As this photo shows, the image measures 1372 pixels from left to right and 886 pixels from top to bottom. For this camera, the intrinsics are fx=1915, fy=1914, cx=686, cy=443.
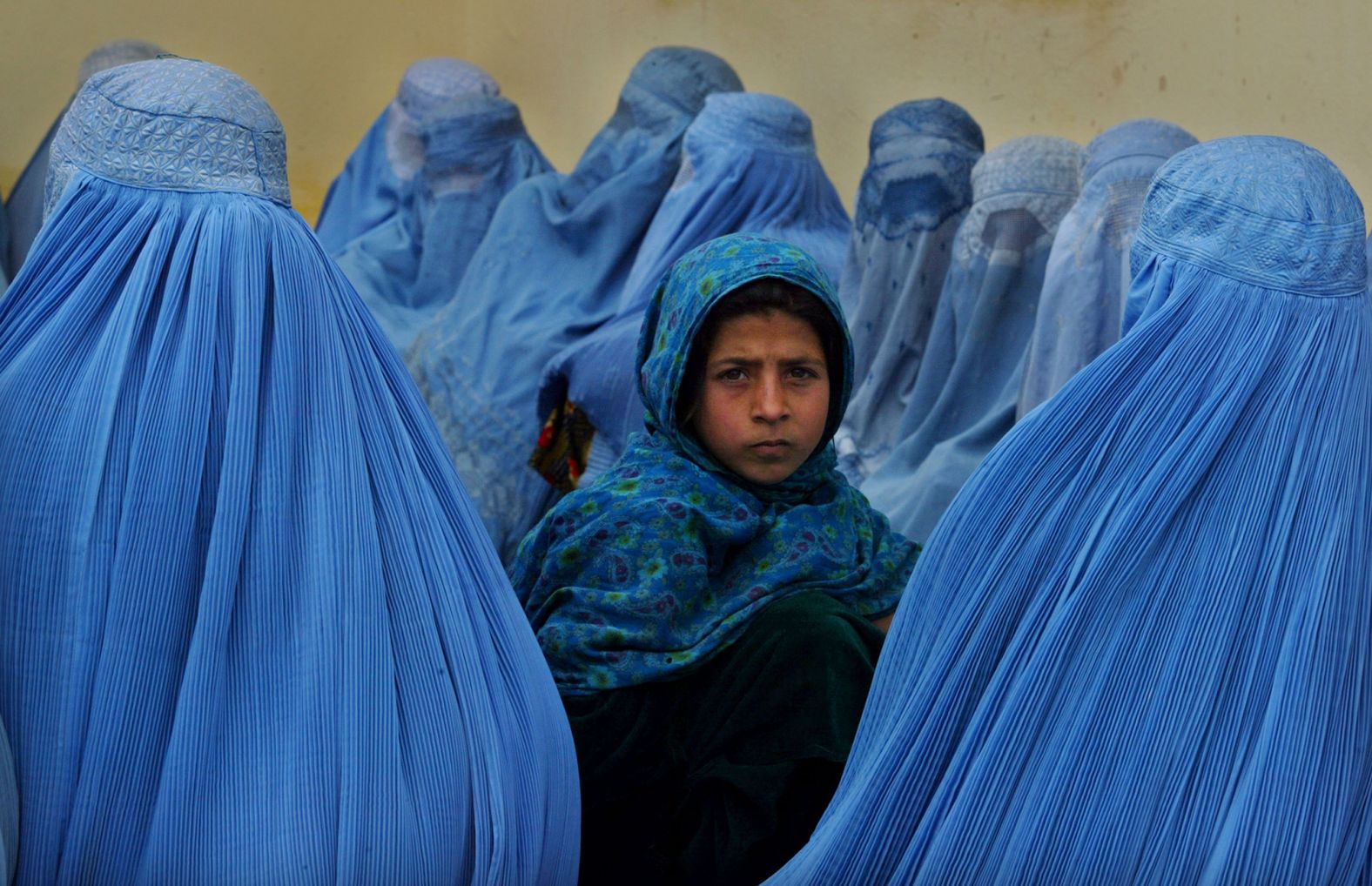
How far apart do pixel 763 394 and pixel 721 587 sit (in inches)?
11.3

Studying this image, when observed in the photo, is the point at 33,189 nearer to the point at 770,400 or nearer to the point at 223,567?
the point at 770,400

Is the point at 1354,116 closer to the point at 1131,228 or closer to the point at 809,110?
the point at 1131,228

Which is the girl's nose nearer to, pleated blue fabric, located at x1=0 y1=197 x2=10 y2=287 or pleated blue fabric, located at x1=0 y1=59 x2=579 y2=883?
pleated blue fabric, located at x1=0 y1=59 x2=579 y2=883

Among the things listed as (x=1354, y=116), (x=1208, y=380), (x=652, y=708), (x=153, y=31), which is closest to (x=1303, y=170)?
(x=1208, y=380)

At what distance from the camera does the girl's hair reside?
9.25 feet

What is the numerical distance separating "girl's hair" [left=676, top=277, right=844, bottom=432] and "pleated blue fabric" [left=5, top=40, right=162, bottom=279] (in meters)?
3.41

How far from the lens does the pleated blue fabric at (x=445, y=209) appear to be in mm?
5883

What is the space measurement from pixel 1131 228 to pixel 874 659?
1263mm

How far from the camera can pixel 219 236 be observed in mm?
2141

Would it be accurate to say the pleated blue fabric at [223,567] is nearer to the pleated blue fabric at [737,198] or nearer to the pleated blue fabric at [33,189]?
the pleated blue fabric at [737,198]

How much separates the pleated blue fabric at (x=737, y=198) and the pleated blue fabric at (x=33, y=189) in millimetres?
1848

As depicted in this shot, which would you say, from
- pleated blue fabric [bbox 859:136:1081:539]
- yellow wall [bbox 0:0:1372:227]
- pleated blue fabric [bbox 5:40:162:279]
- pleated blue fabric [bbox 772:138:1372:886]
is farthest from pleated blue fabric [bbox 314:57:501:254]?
pleated blue fabric [bbox 772:138:1372:886]

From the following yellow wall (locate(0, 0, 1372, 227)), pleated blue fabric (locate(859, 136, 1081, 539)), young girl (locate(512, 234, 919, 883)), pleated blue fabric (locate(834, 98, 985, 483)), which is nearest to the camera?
young girl (locate(512, 234, 919, 883))

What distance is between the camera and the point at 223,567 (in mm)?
2055
